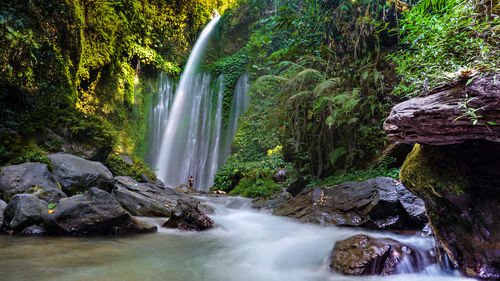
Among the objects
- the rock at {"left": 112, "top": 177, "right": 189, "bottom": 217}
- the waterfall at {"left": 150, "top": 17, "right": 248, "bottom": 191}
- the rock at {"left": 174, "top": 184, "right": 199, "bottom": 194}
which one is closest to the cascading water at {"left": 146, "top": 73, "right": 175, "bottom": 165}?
the waterfall at {"left": 150, "top": 17, "right": 248, "bottom": 191}

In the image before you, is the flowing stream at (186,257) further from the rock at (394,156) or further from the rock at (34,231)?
the rock at (394,156)

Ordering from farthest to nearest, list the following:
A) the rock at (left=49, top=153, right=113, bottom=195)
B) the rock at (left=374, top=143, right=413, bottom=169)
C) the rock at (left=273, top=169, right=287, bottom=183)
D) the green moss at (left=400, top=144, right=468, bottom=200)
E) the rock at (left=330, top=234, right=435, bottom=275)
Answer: the rock at (left=273, top=169, right=287, bottom=183) → the rock at (left=374, top=143, right=413, bottom=169) → the rock at (left=49, top=153, right=113, bottom=195) → the rock at (left=330, top=234, right=435, bottom=275) → the green moss at (left=400, top=144, right=468, bottom=200)

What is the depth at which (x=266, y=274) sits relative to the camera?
3.08 m

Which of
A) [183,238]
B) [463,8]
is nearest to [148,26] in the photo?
[183,238]

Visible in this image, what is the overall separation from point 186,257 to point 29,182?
346 centimetres

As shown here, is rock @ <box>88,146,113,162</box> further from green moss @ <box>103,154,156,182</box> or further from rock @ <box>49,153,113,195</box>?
rock @ <box>49,153,113,195</box>

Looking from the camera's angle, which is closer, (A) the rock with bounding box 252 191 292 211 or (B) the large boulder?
(B) the large boulder

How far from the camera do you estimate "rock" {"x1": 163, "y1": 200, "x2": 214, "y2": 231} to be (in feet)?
16.0

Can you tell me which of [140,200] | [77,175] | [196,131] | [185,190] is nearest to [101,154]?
[77,175]

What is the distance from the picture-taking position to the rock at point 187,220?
487 centimetres

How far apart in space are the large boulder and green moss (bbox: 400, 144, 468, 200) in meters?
1.96

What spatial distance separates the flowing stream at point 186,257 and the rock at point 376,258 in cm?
8

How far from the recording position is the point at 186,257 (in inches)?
138

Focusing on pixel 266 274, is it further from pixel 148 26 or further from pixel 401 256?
pixel 148 26
